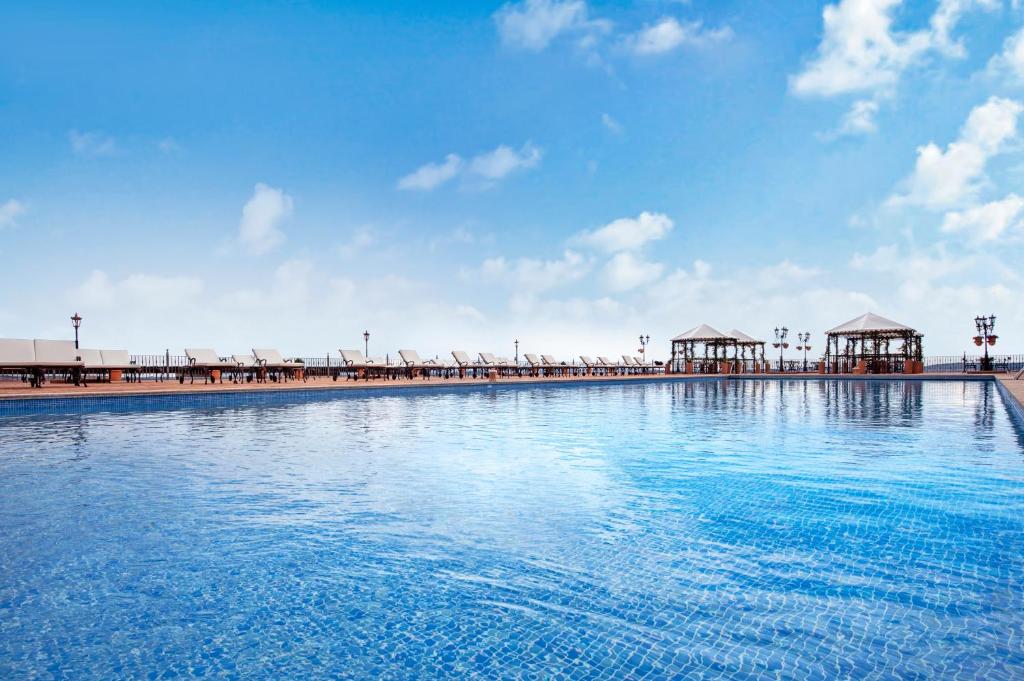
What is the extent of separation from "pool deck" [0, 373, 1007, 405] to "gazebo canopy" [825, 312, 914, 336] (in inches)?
91.0

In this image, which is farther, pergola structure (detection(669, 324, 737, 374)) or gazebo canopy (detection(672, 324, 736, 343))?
pergola structure (detection(669, 324, 737, 374))

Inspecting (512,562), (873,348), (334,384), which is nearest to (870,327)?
(873,348)

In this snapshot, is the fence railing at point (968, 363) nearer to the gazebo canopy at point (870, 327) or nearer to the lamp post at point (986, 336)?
the lamp post at point (986, 336)

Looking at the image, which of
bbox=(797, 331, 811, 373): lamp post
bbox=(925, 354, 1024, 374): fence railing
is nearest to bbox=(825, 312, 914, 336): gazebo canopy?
bbox=(925, 354, 1024, 374): fence railing

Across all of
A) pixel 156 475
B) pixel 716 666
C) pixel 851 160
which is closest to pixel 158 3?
pixel 156 475

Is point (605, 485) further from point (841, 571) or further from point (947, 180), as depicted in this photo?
point (947, 180)

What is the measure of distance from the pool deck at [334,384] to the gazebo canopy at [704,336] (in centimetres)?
232

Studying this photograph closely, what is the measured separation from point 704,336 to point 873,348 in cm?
901

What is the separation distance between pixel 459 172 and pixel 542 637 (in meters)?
25.4

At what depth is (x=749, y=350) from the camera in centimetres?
3684

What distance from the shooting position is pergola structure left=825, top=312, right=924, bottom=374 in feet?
89.3

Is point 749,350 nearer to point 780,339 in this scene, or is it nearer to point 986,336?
point 780,339

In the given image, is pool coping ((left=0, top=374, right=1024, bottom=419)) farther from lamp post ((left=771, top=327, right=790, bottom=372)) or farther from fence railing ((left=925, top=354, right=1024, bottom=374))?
lamp post ((left=771, top=327, right=790, bottom=372))

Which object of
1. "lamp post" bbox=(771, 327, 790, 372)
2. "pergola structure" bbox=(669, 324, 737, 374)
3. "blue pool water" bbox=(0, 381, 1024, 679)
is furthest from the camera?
"lamp post" bbox=(771, 327, 790, 372)
